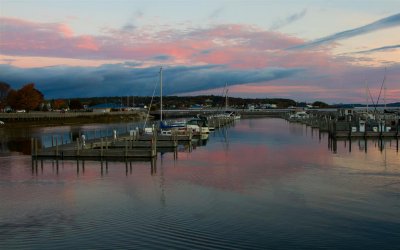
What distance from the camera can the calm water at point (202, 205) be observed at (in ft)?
52.2

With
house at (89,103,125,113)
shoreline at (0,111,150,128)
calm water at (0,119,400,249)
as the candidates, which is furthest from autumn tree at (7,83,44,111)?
calm water at (0,119,400,249)

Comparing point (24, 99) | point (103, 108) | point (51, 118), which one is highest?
point (24, 99)

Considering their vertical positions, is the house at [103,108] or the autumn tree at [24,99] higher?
the autumn tree at [24,99]

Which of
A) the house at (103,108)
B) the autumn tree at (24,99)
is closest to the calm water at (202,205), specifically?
the autumn tree at (24,99)

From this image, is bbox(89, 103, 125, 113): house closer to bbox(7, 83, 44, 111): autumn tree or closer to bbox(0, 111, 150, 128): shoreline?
bbox(0, 111, 150, 128): shoreline

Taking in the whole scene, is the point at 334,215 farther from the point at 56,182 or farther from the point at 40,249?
the point at 56,182

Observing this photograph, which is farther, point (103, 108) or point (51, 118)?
point (103, 108)

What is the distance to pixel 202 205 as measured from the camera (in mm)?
20781

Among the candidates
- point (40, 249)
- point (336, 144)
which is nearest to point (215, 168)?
point (40, 249)

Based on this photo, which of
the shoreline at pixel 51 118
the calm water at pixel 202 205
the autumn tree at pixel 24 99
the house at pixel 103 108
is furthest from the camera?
the house at pixel 103 108

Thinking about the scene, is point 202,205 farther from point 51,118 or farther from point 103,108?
point 103,108

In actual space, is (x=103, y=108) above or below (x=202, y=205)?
above

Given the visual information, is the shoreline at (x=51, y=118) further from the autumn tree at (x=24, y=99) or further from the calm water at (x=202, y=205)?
the calm water at (x=202, y=205)

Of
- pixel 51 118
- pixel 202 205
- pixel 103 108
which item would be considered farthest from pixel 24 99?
pixel 202 205
